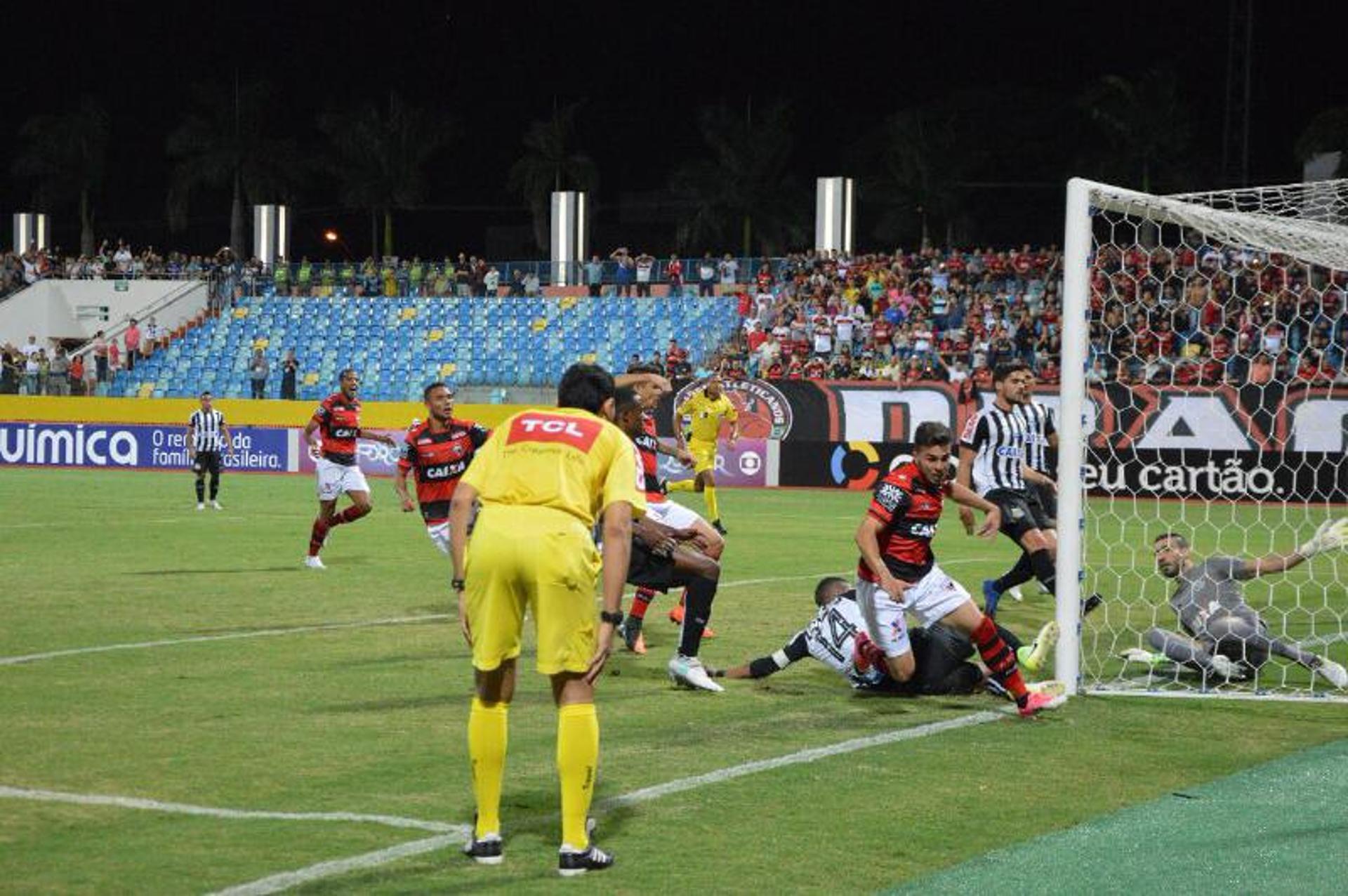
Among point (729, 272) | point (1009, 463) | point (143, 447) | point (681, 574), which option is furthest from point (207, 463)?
point (729, 272)

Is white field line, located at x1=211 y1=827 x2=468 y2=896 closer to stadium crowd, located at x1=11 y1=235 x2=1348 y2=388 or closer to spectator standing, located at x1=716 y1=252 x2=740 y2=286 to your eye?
stadium crowd, located at x1=11 y1=235 x2=1348 y2=388

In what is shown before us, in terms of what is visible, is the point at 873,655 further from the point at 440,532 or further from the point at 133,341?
the point at 133,341

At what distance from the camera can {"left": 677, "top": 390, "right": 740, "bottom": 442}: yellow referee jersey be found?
2577cm

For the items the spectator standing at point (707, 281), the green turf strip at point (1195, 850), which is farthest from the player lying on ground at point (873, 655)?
the spectator standing at point (707, 281)

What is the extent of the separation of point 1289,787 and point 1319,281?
Result: 25337mm

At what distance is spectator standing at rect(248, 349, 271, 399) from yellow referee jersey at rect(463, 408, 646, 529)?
3818cm

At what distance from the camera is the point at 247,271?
2117 inches

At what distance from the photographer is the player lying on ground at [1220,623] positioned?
1112 cm

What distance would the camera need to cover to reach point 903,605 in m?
10.0

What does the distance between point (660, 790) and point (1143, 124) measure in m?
58.8

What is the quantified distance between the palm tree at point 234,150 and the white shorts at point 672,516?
208 ft

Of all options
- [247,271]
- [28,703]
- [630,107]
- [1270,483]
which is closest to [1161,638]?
[28,703]

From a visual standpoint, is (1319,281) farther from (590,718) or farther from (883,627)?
(590,718)

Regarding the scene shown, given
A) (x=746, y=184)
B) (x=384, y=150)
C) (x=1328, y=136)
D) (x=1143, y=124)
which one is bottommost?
(x=1328, y=136)
